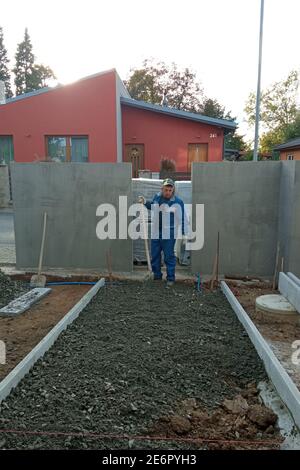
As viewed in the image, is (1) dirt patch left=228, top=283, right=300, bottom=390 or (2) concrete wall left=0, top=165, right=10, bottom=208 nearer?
(1) dirt patch left=228, top=283, right=300, bottom=390

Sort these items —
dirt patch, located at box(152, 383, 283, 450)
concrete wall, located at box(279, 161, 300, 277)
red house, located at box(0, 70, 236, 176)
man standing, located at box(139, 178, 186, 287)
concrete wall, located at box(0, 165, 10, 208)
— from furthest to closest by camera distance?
concrete wall, located at box(0, 165, 10, 208)
red house, located at box(0, 70, 236, 176)
man standing, located at box(139, 178, 186, 287)
concrete wall, located at box(279, 161, 300, 277)
dirt patch, located at box(152, 383, 283, 450)

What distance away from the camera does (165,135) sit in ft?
51.9

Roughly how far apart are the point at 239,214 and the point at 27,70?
54.2m

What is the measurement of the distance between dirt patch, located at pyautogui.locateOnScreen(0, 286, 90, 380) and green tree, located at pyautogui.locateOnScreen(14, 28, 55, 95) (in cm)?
5249

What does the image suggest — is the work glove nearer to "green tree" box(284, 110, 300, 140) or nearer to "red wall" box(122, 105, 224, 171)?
"red wall" box(122, 105, 224, 171)

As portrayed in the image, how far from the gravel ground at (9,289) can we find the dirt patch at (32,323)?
43 cm

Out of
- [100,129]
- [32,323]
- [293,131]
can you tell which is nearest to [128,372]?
[32,323]

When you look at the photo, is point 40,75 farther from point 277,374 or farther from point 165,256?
point 277,374

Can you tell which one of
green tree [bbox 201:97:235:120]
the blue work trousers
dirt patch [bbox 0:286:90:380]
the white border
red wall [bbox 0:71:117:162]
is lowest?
dirt patch [bbox 0:286:90:380]

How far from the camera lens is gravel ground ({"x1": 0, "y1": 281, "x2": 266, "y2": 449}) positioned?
2.64m

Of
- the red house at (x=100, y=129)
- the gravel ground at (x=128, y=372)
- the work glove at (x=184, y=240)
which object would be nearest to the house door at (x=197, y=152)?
the red house at (x=100, y=129)

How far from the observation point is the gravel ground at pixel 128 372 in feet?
8.66

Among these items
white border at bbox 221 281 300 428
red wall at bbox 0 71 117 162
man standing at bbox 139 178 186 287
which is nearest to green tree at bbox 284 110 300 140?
red wall at bbox 0 71 117 162
